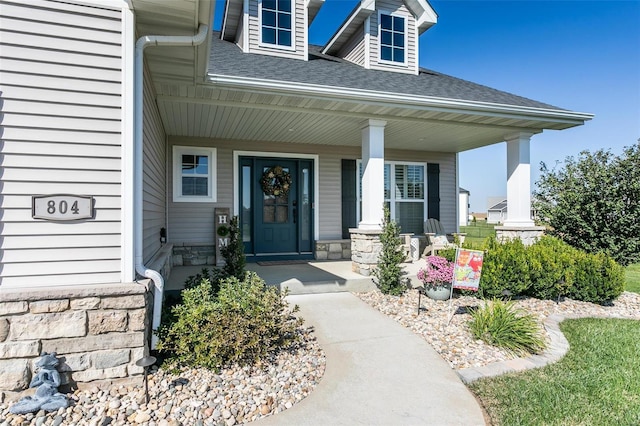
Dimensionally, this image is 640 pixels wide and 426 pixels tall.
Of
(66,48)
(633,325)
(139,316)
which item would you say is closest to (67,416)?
(139,316)

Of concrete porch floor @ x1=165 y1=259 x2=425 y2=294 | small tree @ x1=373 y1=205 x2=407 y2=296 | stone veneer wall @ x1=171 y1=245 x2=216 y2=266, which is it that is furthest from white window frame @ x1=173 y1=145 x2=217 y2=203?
small tree @ x1=373 y1=205 x2=407 y2=296

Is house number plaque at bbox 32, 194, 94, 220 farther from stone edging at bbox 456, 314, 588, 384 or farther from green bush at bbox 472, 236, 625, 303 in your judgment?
green bush at bbox 472, 236, 625, 303

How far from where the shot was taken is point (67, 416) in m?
2.06

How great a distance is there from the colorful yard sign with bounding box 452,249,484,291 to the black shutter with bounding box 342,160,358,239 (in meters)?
3.51

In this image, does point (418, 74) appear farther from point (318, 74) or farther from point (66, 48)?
point (66, 48)

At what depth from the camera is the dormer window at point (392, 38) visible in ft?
22.4

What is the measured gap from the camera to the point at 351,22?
6.94m

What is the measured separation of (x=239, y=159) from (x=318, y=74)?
2216 millimetres

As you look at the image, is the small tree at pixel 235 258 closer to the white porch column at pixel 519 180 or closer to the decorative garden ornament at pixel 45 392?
the decorative garden ornament at pixel 45 392

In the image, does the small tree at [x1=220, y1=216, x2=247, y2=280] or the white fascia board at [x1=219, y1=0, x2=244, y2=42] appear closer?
the small tree at [x1=220, y1=216, x2=247, y2=280]

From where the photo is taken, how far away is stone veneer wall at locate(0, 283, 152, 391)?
220 centimetres

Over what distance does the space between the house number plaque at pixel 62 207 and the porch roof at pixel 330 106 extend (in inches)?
67.6

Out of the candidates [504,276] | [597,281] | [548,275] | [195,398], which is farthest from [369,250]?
[195,398]

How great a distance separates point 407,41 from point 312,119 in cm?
335
